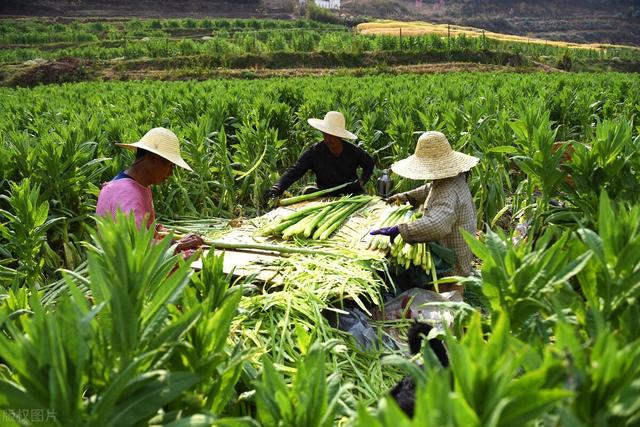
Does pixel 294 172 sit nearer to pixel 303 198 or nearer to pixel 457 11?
pixel 303 198

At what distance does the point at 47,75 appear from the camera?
22688mm

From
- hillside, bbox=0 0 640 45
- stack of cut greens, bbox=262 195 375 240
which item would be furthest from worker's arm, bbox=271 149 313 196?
hillside, bbox=0 0 640 45

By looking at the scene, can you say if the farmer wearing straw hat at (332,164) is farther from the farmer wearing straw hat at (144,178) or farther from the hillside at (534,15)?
the hillside at (534,15)

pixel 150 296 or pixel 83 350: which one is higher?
pixel 83 350

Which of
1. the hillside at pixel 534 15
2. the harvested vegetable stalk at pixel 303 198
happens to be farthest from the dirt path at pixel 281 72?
the hillside at pixel 534 15

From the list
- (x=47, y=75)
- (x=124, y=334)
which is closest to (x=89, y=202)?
(x=124, y=334)

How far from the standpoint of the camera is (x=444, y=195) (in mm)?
3434

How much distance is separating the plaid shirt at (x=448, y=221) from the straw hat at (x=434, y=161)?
11 cm

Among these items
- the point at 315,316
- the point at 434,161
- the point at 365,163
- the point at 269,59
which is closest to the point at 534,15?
the point at 269,59

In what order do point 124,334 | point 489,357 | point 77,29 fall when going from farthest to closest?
1. point 77,29
2. point 124,334
3. point 489,357

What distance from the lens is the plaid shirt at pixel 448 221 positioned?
3.26 meters

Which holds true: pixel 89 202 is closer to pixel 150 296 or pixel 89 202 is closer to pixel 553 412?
pixel 150 296

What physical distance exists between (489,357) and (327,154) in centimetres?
403

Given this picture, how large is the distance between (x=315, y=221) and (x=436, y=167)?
2.91 feet
